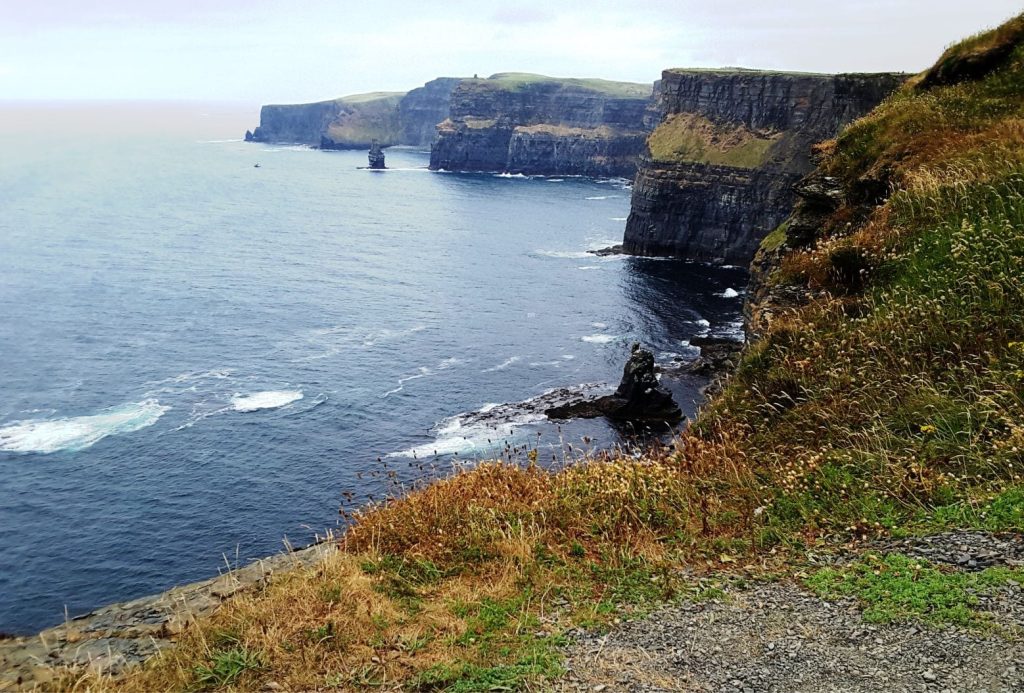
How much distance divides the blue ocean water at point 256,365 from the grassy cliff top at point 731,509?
4.17 meters

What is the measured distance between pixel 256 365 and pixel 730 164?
263 feet

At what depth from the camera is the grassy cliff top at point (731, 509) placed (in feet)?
31.9

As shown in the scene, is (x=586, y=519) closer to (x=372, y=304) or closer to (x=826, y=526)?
(x=826, y=526)

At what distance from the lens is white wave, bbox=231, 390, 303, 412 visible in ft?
177

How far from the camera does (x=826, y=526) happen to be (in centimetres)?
1141

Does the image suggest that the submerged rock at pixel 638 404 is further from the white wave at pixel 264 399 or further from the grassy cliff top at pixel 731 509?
the grassy cliff top at pixel 731 509

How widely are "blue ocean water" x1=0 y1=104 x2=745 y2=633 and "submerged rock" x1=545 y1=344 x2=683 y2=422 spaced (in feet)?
6.64

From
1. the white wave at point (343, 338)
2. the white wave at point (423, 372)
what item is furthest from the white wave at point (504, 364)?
the white wave at point (343, 338)

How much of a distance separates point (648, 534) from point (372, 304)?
72452 millimetres

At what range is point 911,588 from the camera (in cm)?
957

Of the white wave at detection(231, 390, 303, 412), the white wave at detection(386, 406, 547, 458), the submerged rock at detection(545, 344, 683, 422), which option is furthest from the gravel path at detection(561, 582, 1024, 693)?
the white wave at detection(231, 390, 303, 412)

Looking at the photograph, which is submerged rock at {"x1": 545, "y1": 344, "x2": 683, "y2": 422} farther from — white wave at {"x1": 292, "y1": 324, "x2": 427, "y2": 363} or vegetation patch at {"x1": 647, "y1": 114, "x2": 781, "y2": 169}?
vegetation patch at {"x1": 647, "y1": 114, "x2": 781, "y2": 169}

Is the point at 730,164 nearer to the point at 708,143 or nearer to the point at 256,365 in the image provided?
the point at 708,143

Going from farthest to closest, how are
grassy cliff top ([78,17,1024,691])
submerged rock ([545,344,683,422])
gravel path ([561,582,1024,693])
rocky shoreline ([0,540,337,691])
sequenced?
submerged rock ([545,344,683,422])
rocky shoreline ([0,540,337,691])
grassy cliff top ([78,17,1024,691])
gravel path ([561,582,1024,693])
